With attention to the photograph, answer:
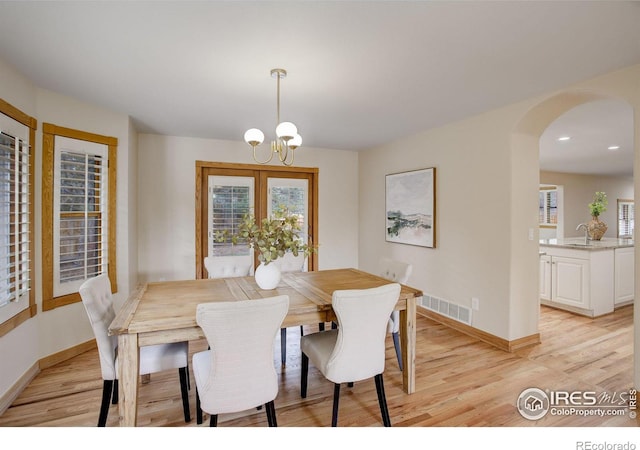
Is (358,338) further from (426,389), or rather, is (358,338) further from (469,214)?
(469,214)

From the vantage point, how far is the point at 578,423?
81.8 inches

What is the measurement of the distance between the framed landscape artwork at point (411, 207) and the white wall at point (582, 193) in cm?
439

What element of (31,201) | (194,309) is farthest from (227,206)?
(194,309)

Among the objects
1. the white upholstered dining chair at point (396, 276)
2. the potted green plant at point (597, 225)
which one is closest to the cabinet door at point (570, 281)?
the potted green plant at point (597, 225)

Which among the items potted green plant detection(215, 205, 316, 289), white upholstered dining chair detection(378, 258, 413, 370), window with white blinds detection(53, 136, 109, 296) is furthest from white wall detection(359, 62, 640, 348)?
window with white blinds detection(53, 136, 109, 296)

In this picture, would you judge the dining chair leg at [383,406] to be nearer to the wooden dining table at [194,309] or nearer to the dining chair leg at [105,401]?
the wooden dining table at [194,309]

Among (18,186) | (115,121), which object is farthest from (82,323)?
(115,121)

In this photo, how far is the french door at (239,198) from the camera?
→ 457 cm

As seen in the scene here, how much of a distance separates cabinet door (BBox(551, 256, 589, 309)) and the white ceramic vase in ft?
12.9

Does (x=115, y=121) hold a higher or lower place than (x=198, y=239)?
higher

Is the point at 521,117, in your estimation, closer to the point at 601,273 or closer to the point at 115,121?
the point at 601,273

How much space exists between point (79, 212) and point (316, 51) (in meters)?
2.58

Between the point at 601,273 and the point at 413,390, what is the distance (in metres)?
3.35

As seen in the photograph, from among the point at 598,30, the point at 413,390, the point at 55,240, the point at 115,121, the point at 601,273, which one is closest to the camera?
the point at 598,30
